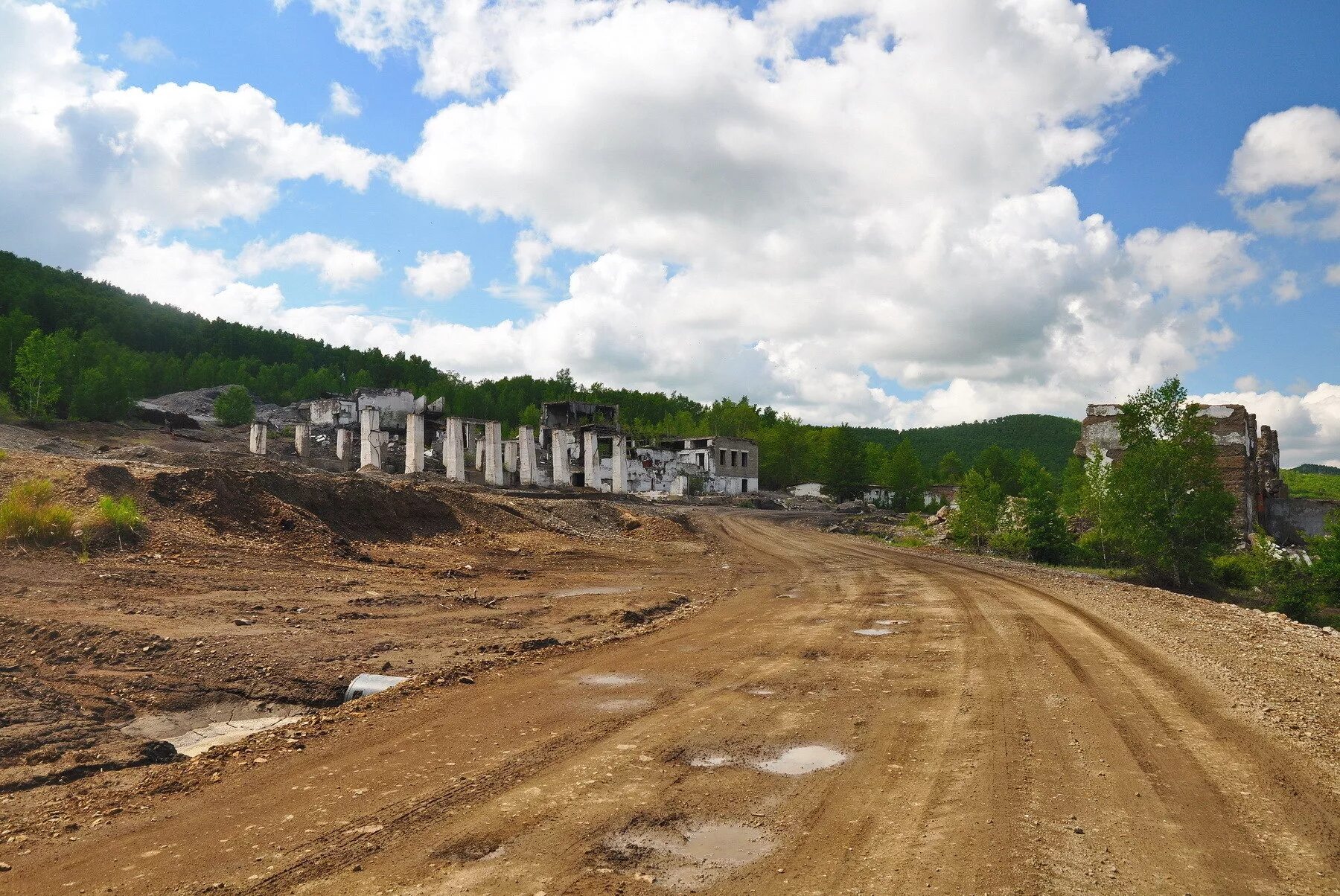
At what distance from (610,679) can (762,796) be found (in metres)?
3.93

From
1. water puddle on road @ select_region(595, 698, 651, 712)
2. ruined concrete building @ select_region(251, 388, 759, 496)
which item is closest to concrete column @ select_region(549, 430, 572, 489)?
ruined concrete building @ select_region(251, 388, 759, 496)

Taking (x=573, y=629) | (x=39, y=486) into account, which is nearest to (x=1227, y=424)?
(x=573, y=629)

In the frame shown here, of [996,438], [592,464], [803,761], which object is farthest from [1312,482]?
[803,761]

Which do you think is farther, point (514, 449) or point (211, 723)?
point (514, 449)

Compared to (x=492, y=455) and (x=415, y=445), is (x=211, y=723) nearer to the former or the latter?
(x=415, y=445)

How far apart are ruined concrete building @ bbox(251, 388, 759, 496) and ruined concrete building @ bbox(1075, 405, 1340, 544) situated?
31573mm

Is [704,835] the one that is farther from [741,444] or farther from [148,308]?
[148,308]

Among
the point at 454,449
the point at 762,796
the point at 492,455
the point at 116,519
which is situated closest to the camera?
the point at 762,796

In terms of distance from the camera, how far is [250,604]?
12.6 metres

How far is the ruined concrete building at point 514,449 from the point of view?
151ft

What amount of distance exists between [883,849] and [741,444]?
86721mm

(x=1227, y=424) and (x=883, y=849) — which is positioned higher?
(x=1227, y=424)

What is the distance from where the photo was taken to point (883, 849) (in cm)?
468

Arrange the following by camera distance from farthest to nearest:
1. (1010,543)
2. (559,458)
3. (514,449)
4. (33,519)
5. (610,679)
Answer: (514,449)
(559,458)
(1010,543)
(33,519)
(610,679)
